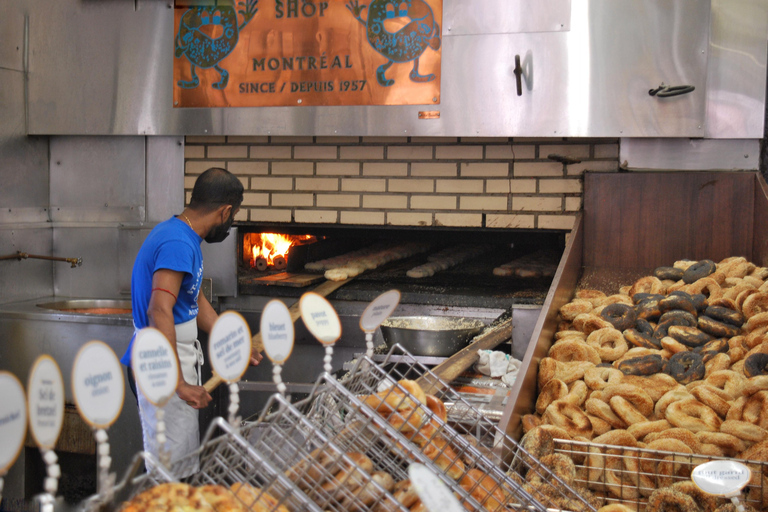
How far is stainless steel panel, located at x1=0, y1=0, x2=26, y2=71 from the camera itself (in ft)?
14.7

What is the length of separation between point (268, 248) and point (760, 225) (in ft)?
10.0

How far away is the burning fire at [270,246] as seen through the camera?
4.83 meters

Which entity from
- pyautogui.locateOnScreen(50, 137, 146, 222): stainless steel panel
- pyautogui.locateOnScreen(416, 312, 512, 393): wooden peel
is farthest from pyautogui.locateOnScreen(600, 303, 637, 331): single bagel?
pyautogui.locateOnScreen(50, 137, 146, 222): stainless steel panel

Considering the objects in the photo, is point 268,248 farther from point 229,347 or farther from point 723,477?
point 723,477

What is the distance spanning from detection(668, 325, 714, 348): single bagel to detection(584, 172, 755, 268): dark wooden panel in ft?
3.96

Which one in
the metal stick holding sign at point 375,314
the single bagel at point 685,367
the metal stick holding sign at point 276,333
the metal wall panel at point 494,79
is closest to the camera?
the metal stick holding sign at point 276,333

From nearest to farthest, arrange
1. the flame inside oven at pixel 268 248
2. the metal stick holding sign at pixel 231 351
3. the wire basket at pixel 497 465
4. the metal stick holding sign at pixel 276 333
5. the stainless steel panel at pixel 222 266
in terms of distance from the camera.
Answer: the metal stick holding sign at pixel 231 351
the metal stick holding sign at pixel 276 333
the wire basket at pixel 497 465
the stainless steel panel at pixel 222 266
the flame inside oven at pixel 268 248

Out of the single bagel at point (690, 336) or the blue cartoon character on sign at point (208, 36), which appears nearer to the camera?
the single bagel at point (690, 336)

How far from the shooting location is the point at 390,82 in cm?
418

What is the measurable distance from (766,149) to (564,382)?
2.82 m

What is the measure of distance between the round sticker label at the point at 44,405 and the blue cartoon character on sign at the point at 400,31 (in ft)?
11.2

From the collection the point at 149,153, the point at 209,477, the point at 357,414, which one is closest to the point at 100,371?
the point at 209,477

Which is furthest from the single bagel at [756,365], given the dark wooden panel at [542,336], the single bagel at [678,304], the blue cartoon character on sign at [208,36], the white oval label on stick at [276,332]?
the blue cartoon character on sign at [208,36]

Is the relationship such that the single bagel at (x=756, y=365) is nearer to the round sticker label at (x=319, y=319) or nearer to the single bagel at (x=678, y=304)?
the single bagel at (x=678, y=304)
